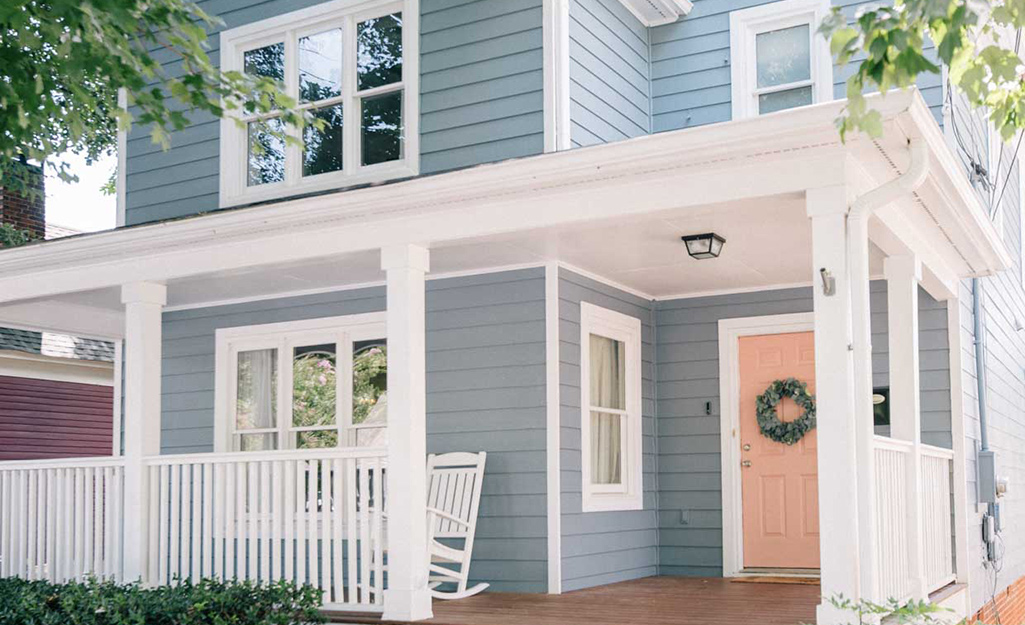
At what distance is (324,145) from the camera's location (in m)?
8.85

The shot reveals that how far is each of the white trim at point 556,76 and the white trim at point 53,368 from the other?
9184 mm

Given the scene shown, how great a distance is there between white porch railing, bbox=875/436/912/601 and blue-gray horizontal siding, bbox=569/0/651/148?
3.00 metres

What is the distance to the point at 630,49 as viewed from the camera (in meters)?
9.23

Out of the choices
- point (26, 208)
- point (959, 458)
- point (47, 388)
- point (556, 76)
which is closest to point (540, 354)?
point (556, 76)

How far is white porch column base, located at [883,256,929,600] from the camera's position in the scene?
21.9 ft

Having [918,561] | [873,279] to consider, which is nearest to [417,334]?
[918,561]

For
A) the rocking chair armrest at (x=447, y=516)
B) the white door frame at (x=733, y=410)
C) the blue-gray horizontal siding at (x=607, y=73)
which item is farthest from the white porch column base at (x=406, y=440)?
the white door frame at (x=733, y=410)

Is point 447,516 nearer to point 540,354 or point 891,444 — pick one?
point 540,354

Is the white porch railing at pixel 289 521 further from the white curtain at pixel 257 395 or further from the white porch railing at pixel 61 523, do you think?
the white curtain at pixel 257 395

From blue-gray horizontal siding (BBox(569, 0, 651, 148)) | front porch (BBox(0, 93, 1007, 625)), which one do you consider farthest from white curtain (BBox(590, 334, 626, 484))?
blue-gray horizontal siding (BBox(569, 0, 651, 148))

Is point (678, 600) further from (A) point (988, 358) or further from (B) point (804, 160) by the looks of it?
(A) point (988, 358)

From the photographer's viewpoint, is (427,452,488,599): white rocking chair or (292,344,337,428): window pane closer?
(427,452,488,599): white rocking chair

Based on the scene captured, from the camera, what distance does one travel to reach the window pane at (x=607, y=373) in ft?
28.3

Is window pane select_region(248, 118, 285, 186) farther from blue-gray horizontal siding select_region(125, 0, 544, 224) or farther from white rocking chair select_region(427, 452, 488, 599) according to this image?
white rocking chair select_region(427, 452, 488, 599)
